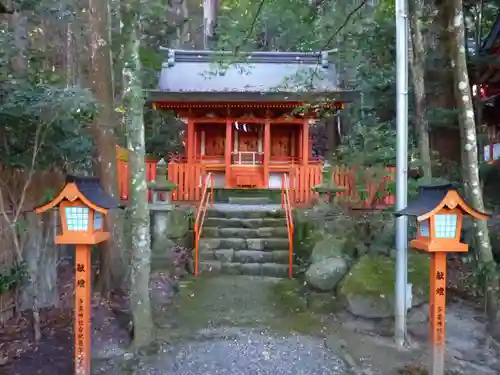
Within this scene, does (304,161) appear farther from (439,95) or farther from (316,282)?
(316,282)

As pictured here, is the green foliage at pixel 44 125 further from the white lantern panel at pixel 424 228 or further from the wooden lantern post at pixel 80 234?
the white lantern panel at pixel 424 228

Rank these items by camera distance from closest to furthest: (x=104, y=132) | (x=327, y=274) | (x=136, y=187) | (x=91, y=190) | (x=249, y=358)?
(x=91, y=190) → (x=249, y=358) → (x=136, y=187) → (x=104, y=132) → (x=327, y=274)

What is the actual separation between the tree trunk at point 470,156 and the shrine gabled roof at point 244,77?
21.5ft

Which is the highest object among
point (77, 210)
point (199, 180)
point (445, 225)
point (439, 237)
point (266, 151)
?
point (266, 151)

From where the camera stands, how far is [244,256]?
9.20m

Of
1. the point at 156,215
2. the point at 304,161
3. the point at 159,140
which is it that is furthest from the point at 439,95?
the point at 159,140

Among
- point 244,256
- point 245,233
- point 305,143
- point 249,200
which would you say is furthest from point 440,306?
point 305,143

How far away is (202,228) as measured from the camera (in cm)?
998

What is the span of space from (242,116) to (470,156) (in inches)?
379

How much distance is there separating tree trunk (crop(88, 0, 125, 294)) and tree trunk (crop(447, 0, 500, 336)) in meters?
5.26

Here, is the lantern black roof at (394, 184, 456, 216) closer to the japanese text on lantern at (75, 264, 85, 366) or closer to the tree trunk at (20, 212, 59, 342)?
the japanese text on lantern at (75, 264, 85, 366)

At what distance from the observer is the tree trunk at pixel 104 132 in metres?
7.36

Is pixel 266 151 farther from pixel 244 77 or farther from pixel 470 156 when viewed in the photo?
pixel 470 156

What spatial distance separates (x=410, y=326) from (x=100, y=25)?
6602mm
